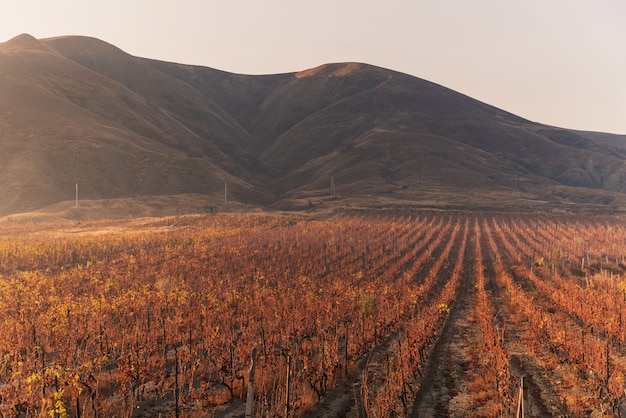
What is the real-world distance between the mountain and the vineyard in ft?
147

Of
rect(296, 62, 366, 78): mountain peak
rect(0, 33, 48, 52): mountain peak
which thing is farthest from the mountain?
rect(296, 62, 366, 78): mountain peak

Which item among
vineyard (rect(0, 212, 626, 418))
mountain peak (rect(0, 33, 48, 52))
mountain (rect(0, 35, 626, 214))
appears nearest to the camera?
vineyard (rect(0, 212, 626, 418))

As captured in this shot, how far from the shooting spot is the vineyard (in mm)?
8977

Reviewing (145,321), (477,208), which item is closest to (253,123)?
(477,208)

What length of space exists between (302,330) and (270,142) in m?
138

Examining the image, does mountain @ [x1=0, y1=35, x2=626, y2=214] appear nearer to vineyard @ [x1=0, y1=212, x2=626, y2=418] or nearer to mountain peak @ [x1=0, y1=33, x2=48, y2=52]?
mountain peak @ [x1=0, y1=33, x2=48, y2=52]

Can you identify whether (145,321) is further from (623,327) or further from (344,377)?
(623,327)

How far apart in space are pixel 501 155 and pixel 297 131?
6099 centimetres

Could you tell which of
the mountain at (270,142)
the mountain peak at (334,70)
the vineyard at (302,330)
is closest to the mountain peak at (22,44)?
the mountain at (270,142)

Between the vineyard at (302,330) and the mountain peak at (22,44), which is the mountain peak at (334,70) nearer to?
the mountain peak at (22,44)

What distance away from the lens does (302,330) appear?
13375 mm

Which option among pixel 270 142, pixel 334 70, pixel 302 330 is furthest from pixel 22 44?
pixel 302 330

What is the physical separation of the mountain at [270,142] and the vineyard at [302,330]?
147 ft

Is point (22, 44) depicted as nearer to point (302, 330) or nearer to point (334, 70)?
point (334, 70)
